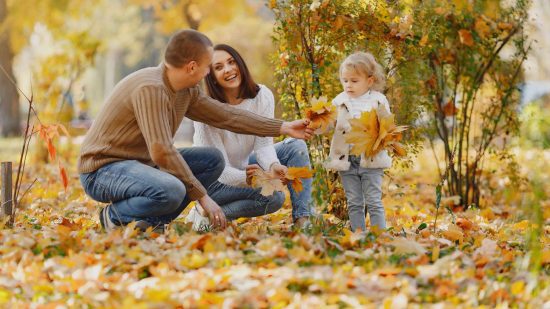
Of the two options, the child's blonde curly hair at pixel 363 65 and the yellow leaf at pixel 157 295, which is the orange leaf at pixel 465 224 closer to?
the child's blonde curly hair at pixel 363 65

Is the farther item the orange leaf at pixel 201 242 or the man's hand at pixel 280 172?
the man's hand at pixel 280 172

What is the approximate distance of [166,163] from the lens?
3855mm

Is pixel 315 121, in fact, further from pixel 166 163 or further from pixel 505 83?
pixel 505 83

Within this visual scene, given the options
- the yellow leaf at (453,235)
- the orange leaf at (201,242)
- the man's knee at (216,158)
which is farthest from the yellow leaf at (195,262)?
the yellow leaf at (453,235)

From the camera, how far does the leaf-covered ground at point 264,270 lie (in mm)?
2807

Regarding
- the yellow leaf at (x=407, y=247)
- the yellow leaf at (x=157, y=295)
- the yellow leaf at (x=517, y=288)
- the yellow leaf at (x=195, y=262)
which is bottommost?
the yellow leaf at (x=517, y=288)

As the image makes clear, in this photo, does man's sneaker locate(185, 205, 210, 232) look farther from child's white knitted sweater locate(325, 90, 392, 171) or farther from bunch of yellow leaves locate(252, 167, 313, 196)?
child's white knitted sweater locate(325, 90, 392, 171)

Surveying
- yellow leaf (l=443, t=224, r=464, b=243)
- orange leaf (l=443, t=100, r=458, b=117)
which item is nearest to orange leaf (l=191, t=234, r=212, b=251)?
yellow leaf (l=443, t=224, r=464, b=243)

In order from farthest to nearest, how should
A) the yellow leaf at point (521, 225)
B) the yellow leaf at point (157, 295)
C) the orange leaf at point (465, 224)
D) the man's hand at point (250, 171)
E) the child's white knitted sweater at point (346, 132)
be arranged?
the yellow leaf at point (521, 225)
the orange leaf at point (465, 224)
the man's hand at point (250, 171)
the child's white knitted sweater at point (346, 132)
the yellow leaf at point (157, 295)

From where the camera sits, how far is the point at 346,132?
4207 millimetres

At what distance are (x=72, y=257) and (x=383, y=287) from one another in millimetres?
1330

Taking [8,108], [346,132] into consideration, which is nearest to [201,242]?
[346,132]

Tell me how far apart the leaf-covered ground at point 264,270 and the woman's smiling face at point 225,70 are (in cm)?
93

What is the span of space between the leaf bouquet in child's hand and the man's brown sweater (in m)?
0.52
